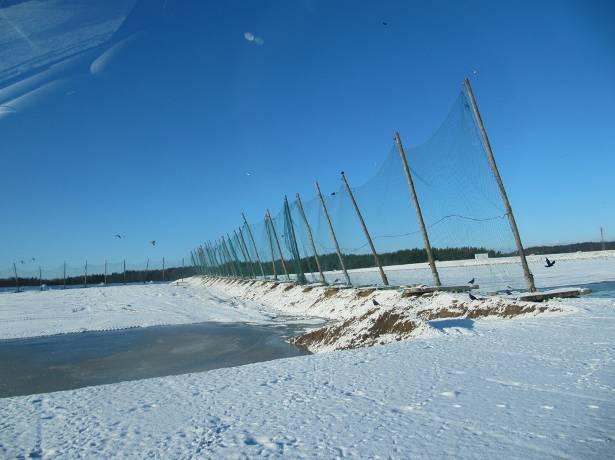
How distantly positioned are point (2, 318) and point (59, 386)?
→ 57.0 feet

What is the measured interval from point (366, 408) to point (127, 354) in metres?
8.59

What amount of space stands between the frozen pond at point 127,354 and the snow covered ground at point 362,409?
234cm

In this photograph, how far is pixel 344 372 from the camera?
216 inches

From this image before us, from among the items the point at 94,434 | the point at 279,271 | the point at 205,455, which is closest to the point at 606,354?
the point at 205,455

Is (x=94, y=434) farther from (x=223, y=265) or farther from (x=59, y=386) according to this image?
(x=223, y=265)

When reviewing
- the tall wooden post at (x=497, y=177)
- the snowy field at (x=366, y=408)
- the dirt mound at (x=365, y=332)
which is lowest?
the dirt mound at (x=365, y=332)

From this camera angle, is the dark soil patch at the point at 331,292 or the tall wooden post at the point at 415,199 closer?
the tall wooden post at the point at 415,199

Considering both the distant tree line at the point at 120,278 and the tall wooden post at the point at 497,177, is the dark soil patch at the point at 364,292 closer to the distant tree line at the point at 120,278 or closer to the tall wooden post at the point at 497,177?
the tall wooden post at the point at 497,177

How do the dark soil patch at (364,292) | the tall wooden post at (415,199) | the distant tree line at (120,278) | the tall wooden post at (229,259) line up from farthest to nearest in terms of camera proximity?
the distant tree line at (120,278)
the tall wooden post at (229,259)
the dark soil patch at (364,292)
the tall wooden post at (415,199)

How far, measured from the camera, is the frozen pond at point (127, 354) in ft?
26.0

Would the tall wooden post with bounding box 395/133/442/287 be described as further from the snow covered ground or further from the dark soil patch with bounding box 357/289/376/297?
the snow covered ground

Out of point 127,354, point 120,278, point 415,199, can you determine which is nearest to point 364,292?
point 415,199

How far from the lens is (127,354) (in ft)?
34.7

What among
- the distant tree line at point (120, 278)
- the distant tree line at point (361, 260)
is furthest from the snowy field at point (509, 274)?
the distant tree line at point (120, 278)
